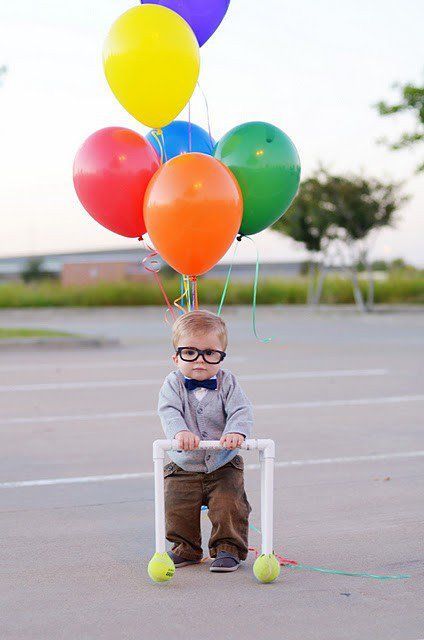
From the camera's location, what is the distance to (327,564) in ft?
14.6

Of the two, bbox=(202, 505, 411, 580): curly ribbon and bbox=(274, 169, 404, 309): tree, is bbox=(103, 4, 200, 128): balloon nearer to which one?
bbox=(202, 505, 411, 580): curly ribbon

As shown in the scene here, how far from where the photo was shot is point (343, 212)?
3089 cm

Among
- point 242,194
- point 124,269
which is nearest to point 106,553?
point 242,194

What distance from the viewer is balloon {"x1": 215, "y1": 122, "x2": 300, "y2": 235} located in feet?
15.5

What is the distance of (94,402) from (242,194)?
18.9 ft

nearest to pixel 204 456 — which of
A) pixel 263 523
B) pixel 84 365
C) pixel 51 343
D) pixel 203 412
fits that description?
pixel 203 412

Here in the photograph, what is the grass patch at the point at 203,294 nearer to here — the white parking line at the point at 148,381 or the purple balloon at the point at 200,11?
the white parking line at the point at 148,381

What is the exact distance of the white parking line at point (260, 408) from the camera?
8.99 metres

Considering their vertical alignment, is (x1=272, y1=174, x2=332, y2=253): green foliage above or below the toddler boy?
above

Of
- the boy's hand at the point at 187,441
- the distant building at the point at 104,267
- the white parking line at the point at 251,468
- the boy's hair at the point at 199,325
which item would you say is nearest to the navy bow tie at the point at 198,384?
the boy's hair at the point at 199,325

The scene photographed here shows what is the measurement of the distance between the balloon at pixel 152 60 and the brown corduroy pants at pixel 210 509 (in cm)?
176

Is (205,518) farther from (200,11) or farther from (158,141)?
(200,11)

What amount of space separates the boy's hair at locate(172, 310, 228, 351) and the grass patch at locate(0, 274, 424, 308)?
1220 inches

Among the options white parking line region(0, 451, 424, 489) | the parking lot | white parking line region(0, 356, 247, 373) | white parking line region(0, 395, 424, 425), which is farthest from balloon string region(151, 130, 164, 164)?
white parking line region(0, 356, 247, 373)
